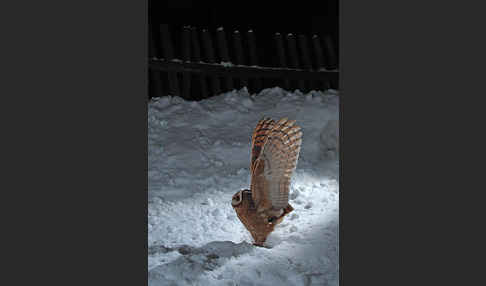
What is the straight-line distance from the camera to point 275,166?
1.72 metres

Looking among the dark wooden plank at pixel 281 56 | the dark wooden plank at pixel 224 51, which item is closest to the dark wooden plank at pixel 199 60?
the dark wooden plank at pixel 224 51

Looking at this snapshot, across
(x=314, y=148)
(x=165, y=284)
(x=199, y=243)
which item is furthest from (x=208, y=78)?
(x=165, y=284)

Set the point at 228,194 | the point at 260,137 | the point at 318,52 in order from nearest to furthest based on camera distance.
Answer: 1. the point at 260,137
2. the point at 228,194
3. the point at 318,52

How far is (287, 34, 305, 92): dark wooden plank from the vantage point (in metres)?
2.89

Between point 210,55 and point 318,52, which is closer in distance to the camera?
point 318,52

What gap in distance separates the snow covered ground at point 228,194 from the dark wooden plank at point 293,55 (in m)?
0.09

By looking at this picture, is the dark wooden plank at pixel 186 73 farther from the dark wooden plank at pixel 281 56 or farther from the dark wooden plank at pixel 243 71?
the dark wooden plank at pixel 281 56

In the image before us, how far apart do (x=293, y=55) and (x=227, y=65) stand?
464mm

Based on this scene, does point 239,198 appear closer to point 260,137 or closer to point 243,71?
point 260,137

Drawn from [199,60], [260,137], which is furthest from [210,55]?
[260,137]

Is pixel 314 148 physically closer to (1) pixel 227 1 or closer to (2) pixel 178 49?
(1) pixel 227 1

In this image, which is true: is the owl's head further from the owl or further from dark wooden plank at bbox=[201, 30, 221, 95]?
dark wooden plank at bbox=[201, 30, 221, 95]

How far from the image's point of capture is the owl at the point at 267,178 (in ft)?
5.60

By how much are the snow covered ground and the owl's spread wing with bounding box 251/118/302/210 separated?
6.9 inches
